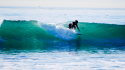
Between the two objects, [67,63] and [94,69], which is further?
[67,63]

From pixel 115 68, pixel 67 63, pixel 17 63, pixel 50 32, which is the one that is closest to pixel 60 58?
pixel 67 63

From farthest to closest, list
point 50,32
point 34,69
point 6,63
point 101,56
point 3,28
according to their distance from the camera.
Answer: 1. point 3,28
2. point 50,32
3. point 101,56
4. point 6,63
5. point 34,69

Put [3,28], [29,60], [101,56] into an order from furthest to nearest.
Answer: [3,28] → [101,56] → [29,60]

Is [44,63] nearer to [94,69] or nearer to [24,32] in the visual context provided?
[94,69]

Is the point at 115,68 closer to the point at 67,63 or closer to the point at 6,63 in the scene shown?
the point at 67,63

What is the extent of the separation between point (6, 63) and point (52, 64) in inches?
51.1

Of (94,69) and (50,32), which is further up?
(50,32)

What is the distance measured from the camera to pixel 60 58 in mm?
6000

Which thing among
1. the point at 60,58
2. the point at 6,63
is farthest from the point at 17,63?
the point at 60,58

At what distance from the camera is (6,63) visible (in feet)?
17.3

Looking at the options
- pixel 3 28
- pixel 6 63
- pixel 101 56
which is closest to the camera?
pixel 6 63

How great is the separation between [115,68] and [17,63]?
271 centimetres

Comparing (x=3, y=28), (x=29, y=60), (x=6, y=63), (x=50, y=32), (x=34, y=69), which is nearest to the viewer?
(x=34, y=69)

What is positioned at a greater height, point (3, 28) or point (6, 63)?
point (3, 28)
